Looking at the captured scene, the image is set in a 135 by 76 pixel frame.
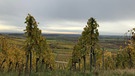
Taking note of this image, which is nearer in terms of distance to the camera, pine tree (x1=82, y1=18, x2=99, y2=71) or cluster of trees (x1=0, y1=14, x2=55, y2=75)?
cluster of trees (x1=0, y1=14, x2=55, y2=75)

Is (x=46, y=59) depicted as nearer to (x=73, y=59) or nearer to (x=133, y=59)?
(x=73, y=59)

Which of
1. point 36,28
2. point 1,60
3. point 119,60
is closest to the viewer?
point 36,28

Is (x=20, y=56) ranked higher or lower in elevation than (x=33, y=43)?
lower

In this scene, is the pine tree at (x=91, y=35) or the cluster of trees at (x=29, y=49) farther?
the pine tree at (x=91, y=35)

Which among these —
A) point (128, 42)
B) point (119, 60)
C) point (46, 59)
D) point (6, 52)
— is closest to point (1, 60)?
point (6, 52)

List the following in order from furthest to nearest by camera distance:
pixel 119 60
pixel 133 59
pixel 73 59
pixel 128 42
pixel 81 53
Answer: pixel 119 60, pixel 133 59, pixel 73 59, pixel 81 53, pixel 128 42

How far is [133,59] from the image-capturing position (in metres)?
61.2

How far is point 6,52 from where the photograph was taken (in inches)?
1954

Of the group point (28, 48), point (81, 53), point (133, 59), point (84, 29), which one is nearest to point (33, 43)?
point (28, 48)

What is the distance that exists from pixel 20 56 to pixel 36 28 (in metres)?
19.8

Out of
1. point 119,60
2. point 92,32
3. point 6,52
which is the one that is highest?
point 92,32

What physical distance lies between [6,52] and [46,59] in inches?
A: 396

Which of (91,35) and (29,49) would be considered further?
(91,35)

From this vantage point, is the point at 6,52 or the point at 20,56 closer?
the point at 6,52
